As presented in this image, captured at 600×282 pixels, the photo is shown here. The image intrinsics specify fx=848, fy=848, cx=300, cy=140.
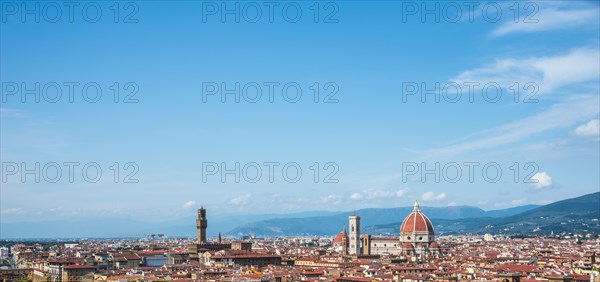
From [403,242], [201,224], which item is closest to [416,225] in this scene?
[403,242]

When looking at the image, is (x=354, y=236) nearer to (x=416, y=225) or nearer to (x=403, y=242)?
(x=403, y=242)

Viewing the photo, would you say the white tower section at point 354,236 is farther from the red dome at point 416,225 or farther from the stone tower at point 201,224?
the stone tower at point 201,224

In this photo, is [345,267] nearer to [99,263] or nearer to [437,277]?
[437,277]

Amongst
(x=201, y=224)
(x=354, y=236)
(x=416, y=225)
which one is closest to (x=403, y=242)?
(x=416, y=225)

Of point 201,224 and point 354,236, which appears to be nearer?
point 201,224

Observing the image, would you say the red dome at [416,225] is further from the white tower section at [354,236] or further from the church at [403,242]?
the white tower section at [354,236]

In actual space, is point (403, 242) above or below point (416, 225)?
below

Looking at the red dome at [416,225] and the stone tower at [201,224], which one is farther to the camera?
the red dome at [416,225]

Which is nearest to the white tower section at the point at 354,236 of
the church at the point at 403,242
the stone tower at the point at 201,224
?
the church at the point at 403,242

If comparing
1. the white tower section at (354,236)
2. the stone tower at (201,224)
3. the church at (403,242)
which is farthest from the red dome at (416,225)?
the stone tower at (201,224)

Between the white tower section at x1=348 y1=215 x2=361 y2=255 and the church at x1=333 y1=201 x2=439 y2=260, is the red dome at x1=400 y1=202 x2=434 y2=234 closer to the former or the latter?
the church at x1=333 y1=201 x2=439 y2=260

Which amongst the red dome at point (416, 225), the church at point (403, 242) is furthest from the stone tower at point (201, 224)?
the red dome at point (416, 225)
